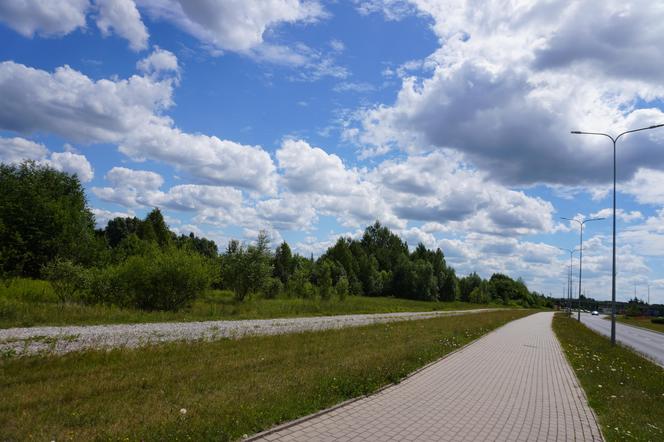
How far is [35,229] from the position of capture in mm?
45250

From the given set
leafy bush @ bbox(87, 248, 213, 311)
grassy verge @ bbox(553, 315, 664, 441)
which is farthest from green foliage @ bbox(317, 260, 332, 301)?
Result: grassy verge @ bbox(553, 315, 664, 441)

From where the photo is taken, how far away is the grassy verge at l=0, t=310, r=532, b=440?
5824 mm

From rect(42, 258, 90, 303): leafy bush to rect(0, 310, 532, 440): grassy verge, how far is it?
39.6 feet

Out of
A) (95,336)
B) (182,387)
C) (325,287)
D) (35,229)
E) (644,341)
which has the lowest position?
(95,336)

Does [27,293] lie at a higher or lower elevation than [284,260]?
lower

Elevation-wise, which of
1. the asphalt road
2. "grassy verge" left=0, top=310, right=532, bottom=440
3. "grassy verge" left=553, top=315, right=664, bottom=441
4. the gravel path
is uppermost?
the asphalt road

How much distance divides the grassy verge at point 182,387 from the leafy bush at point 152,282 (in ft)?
39.9

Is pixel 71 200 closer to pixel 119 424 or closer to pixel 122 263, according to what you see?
pixel 122 263

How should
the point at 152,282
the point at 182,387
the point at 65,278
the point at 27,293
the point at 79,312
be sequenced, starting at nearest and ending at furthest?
the point at 182,387, the point at 79,312, the point at 65,278, the point at 27,293, the point at 152,282

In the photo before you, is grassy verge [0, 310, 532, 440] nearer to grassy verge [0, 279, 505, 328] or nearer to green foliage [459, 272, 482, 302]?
grassy verge [0, 279, 505, 328]

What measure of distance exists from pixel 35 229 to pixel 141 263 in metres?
27.2

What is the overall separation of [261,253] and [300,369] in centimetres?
2706

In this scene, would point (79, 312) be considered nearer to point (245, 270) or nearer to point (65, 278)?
point (65, 278)

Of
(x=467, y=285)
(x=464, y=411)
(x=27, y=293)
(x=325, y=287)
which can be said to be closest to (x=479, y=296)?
(x=467, y=285)
